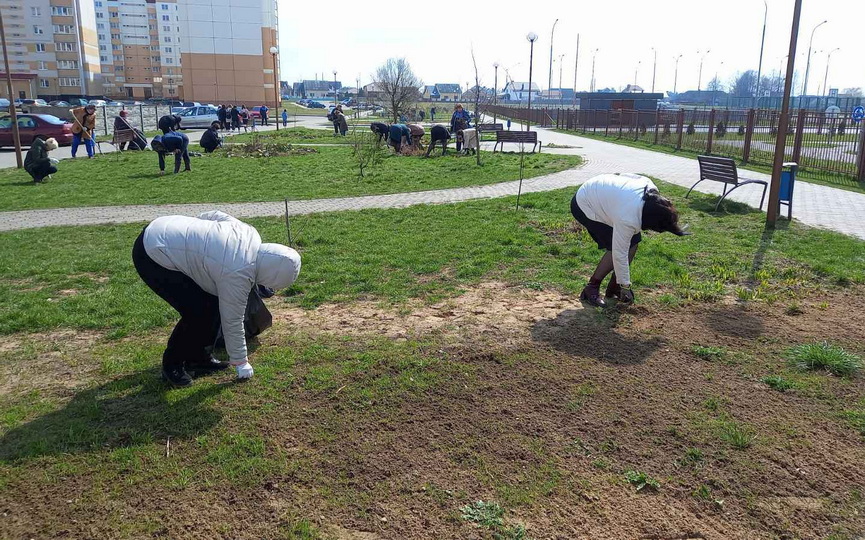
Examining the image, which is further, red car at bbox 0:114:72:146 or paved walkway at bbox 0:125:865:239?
red car at bbox 0:114:72:146

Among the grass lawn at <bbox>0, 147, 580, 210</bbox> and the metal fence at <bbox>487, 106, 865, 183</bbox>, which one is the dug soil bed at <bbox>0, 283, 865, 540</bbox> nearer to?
the grass lawn at <bbox>0, 147, 580, 210</bbox>

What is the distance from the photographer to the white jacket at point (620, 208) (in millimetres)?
5246

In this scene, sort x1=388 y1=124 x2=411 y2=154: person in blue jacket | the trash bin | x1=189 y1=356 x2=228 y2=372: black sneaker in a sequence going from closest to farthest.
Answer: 1. x1=189 y1=356 x2=228 y2=372: black sneaker
2. the trash bin
3. x1=388 y1=124 x2=411 y2=154: person in blue jacket

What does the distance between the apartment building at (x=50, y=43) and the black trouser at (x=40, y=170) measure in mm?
75636

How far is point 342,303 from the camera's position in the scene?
19.7 feet

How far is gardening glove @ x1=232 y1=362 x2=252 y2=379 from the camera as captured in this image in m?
4.19

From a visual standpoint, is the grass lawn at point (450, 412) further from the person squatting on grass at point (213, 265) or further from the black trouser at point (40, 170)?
the black trouser at point (40, 170)

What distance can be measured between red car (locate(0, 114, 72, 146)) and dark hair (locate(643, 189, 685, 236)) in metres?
23.9

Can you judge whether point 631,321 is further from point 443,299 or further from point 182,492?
point 182,492

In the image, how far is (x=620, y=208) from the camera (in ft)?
17.4

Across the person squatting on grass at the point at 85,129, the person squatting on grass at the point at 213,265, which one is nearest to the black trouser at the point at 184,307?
the person squatting on grass at the point at 213,265

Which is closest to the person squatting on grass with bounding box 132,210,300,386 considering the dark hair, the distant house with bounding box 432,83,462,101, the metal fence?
the dark hair

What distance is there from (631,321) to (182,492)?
3.73 metres

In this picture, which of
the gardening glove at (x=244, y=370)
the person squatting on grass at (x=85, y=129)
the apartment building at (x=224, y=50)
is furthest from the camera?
the apartment building at (x=224, y=50)
